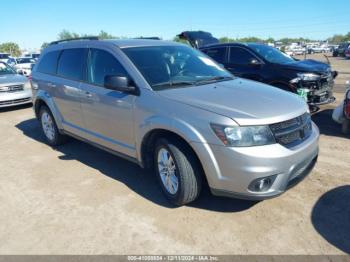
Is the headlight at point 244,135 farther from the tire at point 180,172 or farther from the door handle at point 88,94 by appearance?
the door handle at point 88,94

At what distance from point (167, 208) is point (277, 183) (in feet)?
4.17

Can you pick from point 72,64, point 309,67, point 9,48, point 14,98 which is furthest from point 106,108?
point 9,48

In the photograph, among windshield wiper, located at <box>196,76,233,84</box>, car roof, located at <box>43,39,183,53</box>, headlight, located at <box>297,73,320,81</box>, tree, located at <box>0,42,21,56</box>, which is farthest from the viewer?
tree, located at <box>0,42,21,56</box>

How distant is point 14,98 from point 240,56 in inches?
268

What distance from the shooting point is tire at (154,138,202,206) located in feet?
10.7

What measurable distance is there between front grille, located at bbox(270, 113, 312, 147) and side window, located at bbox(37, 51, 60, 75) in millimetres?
4005

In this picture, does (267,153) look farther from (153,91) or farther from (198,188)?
(153,91)

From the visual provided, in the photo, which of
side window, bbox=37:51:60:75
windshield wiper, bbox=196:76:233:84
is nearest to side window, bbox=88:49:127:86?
windshield wiper, bbox=196:76:233:84

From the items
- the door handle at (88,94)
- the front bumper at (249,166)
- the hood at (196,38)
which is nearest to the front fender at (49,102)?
the door handle at (88,94)

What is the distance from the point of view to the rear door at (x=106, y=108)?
3.89 meters

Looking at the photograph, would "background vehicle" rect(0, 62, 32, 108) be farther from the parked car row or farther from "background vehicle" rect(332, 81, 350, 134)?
"background vehicle" rect(332, 81, 350, 134)

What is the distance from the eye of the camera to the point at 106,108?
Answer: 4121 millimetres

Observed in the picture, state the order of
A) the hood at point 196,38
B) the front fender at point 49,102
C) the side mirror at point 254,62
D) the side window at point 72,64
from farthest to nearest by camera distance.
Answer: the hood at point 196,38, the side mirror at point 254,62, the front fender at point 49,102, the side window at point 72,64

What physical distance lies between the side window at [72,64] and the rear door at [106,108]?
0.22m
